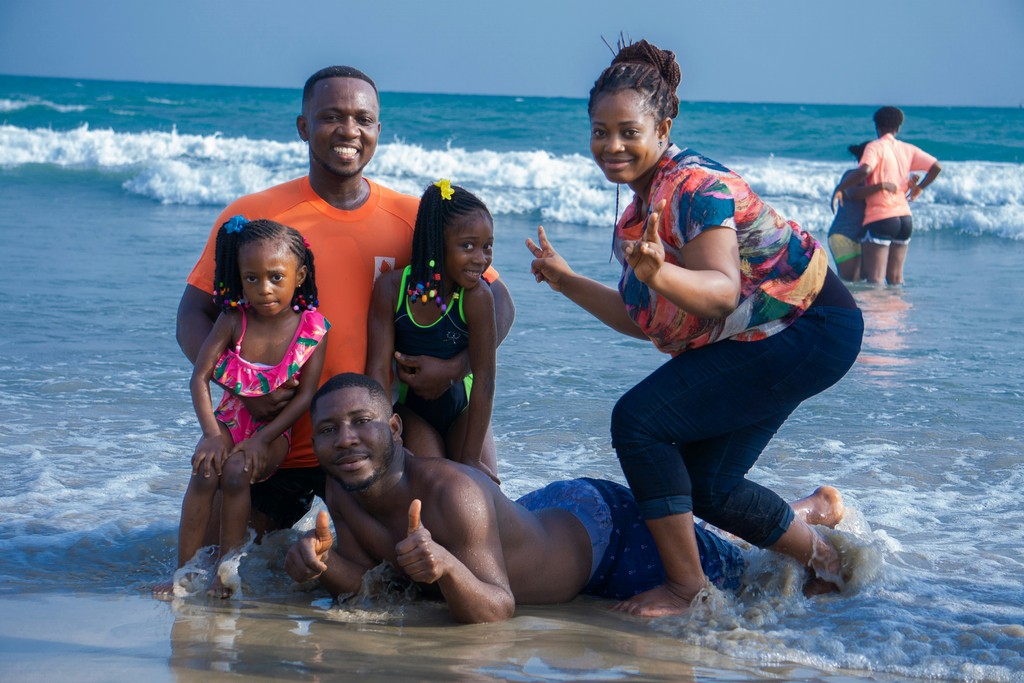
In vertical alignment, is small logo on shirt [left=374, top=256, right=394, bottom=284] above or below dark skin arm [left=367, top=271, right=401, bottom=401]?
above

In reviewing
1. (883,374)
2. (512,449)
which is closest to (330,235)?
(512,449)

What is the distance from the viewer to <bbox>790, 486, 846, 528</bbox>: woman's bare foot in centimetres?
438

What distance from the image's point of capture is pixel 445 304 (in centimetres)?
402

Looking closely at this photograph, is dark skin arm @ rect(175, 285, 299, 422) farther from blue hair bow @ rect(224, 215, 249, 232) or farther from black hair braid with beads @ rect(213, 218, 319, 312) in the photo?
blue hair bow @ rect(224, 215, 249, 232)

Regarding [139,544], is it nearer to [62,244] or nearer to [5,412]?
[5,412]

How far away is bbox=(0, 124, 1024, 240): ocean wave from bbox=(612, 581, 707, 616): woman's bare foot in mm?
13530

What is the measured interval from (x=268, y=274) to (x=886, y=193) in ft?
28.7

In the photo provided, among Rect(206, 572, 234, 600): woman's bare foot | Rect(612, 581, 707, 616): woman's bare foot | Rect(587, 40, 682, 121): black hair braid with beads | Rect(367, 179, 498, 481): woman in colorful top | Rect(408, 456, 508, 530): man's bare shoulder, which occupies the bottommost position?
Rect(206, 572, 234, 600): woman's bare foot

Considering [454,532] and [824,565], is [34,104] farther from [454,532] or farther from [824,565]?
[824,565]

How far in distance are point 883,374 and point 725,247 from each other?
474 centimetres

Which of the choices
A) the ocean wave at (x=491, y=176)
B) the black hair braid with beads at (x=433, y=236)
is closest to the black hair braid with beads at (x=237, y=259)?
the black hair braid with beads at (x=433, y=236)

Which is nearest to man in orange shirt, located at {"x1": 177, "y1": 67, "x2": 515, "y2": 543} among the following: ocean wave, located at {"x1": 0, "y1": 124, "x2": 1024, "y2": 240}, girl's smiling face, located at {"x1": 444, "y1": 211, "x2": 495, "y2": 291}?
girl's smiling face, located at {"x1": 444, "y1": 211, "x2": 495, "y2": 291}

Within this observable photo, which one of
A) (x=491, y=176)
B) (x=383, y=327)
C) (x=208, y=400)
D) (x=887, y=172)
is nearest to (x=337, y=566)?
(x=208, y=400)

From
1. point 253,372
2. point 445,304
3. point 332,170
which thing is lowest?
point 253,372
